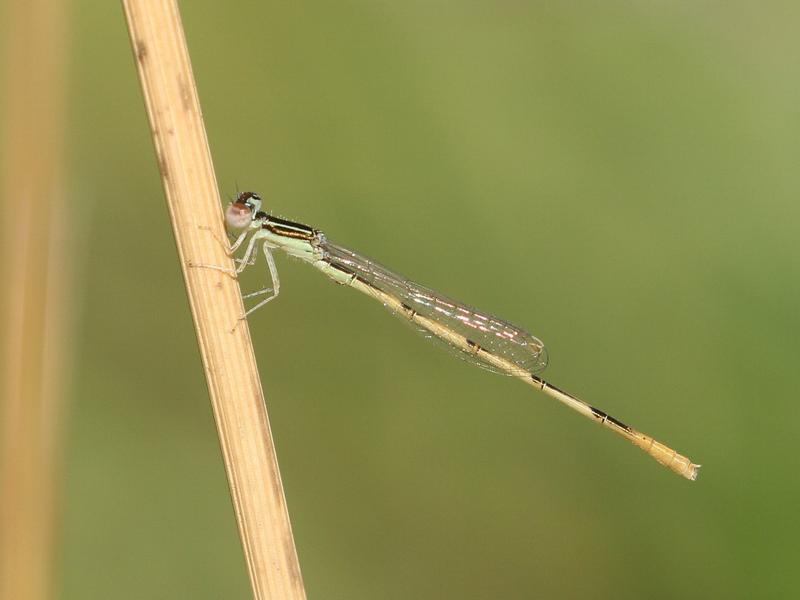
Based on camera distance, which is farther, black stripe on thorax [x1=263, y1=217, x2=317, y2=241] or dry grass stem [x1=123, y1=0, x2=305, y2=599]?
black stripe on thorax [x1=263, y1=217, x2=317, y2=241]

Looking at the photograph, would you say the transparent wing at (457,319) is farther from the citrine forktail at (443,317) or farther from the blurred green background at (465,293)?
the blurred green background at (465,293)

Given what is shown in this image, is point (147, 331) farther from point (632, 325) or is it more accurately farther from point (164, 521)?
point (632, 325)

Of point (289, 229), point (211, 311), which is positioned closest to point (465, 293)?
point (289, 229)

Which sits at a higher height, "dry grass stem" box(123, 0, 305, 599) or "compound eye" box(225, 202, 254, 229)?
"compound eye" box(225, 202, 254, 229)

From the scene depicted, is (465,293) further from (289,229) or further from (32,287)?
(32,287)

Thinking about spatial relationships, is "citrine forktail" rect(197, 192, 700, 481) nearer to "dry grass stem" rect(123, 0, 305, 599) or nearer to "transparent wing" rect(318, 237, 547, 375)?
"transparent wing" rect(318, 237, 547, 375)

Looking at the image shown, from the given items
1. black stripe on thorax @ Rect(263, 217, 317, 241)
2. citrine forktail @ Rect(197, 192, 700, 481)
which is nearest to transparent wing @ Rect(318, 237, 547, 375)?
citrine forktail @ Rect(197, 192, 700, 481)
